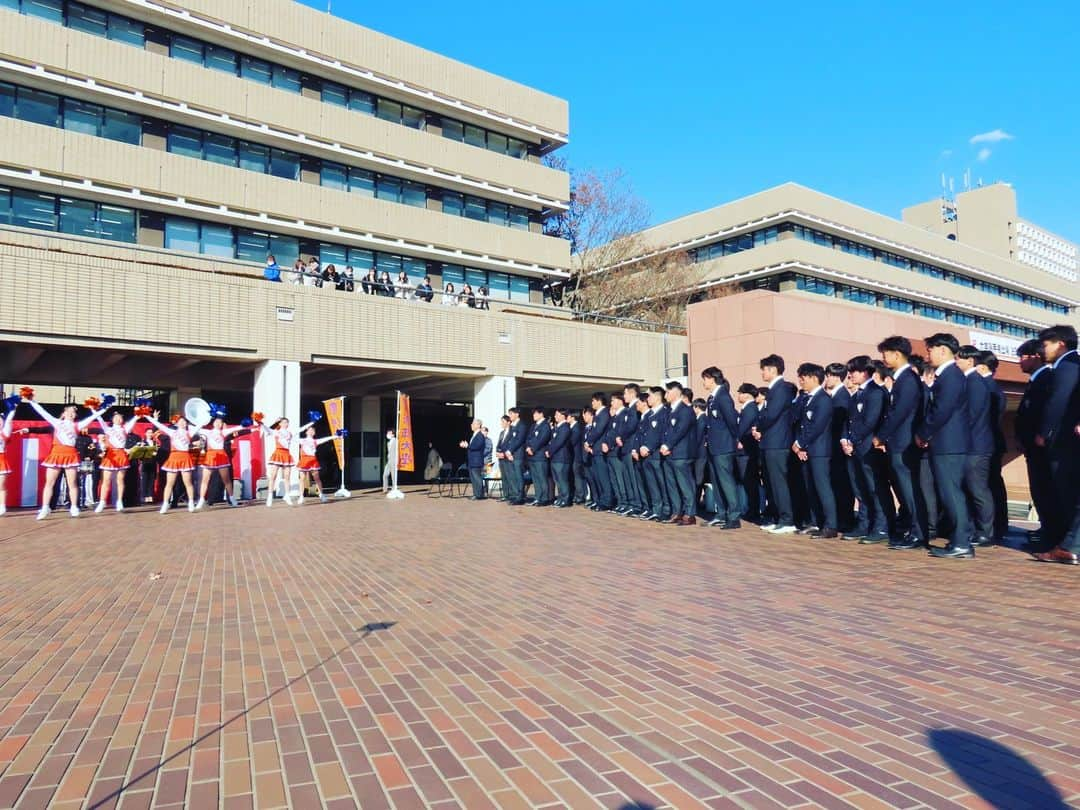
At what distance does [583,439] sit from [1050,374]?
8487 millimetres

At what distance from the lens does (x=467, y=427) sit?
1234 inches

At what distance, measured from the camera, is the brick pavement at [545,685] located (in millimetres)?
2809

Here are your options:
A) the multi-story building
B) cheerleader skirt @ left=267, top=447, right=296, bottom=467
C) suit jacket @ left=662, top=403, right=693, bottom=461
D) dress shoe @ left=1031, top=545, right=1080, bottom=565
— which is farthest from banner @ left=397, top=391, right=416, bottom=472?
the multi-story building

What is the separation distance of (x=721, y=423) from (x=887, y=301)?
149ft

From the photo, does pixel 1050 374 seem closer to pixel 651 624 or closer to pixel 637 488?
pixel 651 624

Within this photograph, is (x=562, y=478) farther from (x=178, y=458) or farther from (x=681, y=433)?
(x=178, y=458)

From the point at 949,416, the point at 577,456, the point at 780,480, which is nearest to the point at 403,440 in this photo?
the point at 577,456

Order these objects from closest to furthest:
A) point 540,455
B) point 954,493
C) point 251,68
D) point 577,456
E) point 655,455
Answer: point 954,493 < point 655,455 < point 577,456 < point 540,455 < point 251,68

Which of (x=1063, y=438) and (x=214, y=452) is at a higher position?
(x=1063, y=438)

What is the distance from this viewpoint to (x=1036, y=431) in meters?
7.75

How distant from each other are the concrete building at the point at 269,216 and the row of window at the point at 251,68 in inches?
2.8

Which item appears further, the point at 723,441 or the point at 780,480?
the point at 723,441

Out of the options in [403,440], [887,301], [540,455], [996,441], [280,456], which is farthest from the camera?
[887,301]

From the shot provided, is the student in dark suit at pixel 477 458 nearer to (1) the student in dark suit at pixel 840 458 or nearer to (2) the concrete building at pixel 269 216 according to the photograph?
(2) the concrete building at pixel 269 216
